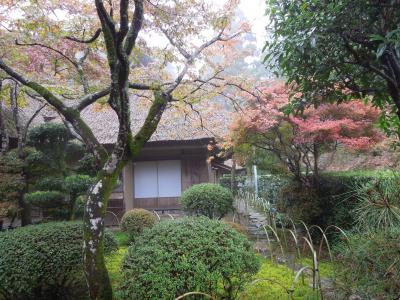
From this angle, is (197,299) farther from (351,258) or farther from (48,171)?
(48,171)

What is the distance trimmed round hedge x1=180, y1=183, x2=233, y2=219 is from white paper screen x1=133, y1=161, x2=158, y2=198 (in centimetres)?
293

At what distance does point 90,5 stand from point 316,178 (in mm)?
6621

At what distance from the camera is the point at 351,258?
4.09 metres

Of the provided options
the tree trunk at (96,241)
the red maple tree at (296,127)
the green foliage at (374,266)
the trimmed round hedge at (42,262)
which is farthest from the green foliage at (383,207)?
the trimmed round hedge at (42,262)

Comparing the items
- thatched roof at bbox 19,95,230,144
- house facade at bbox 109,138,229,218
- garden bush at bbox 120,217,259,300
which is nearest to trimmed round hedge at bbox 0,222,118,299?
garden bush at bbox 120,217,259,300

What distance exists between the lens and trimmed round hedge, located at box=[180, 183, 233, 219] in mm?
10258

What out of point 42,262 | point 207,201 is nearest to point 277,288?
point 42,262

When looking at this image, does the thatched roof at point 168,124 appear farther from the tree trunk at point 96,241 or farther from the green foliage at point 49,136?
the tree trunk at point 96,241

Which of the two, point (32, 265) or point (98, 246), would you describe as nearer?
point (98, 246)

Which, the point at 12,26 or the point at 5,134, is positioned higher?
the point at 12,26

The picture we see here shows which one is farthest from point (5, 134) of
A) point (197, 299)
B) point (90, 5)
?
point (197, 299)

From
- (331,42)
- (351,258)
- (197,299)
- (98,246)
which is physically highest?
(331,42)

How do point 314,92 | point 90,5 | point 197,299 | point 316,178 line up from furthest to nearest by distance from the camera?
point 316,178
point 90,5
point 314,92
point 197,299

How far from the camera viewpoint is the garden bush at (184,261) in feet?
11.2
